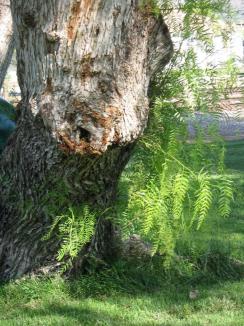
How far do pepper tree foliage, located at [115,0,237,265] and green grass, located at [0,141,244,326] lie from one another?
0.43 meters

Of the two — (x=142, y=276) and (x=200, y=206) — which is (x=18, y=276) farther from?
(x=200, y=206)

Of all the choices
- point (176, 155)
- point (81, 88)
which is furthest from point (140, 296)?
point (81, 88)

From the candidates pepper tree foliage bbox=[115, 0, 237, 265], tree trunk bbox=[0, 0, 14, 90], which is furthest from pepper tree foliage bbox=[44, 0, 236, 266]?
tree trunk bbox=[0, 0, 14, 90]

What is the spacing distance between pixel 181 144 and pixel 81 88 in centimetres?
79

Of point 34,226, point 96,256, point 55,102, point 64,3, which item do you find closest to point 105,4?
point 64,3

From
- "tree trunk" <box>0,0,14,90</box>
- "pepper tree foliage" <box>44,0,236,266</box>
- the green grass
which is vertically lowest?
the green grass

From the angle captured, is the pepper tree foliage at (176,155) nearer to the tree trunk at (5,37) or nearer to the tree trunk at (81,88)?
the tree trunk at (81,88)

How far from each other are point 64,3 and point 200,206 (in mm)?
1361

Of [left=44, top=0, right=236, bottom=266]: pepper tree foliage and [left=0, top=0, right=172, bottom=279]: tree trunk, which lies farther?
[left=44, top=0, right=236, bottom=266]: pepper tree foliage

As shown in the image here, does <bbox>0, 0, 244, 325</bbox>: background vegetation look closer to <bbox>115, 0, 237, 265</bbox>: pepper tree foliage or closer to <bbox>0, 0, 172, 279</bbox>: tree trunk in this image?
<bbox>115, 0, 237, 265</bbox>: pepper tree foliage

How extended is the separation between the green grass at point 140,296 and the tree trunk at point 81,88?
0.59m

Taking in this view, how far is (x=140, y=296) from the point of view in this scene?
4648 mm

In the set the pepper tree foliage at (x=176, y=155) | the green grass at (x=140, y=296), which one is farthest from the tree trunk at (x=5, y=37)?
the pepper tree foliage at (x=176, y=155)

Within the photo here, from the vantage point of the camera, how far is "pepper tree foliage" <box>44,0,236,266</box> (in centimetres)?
387
